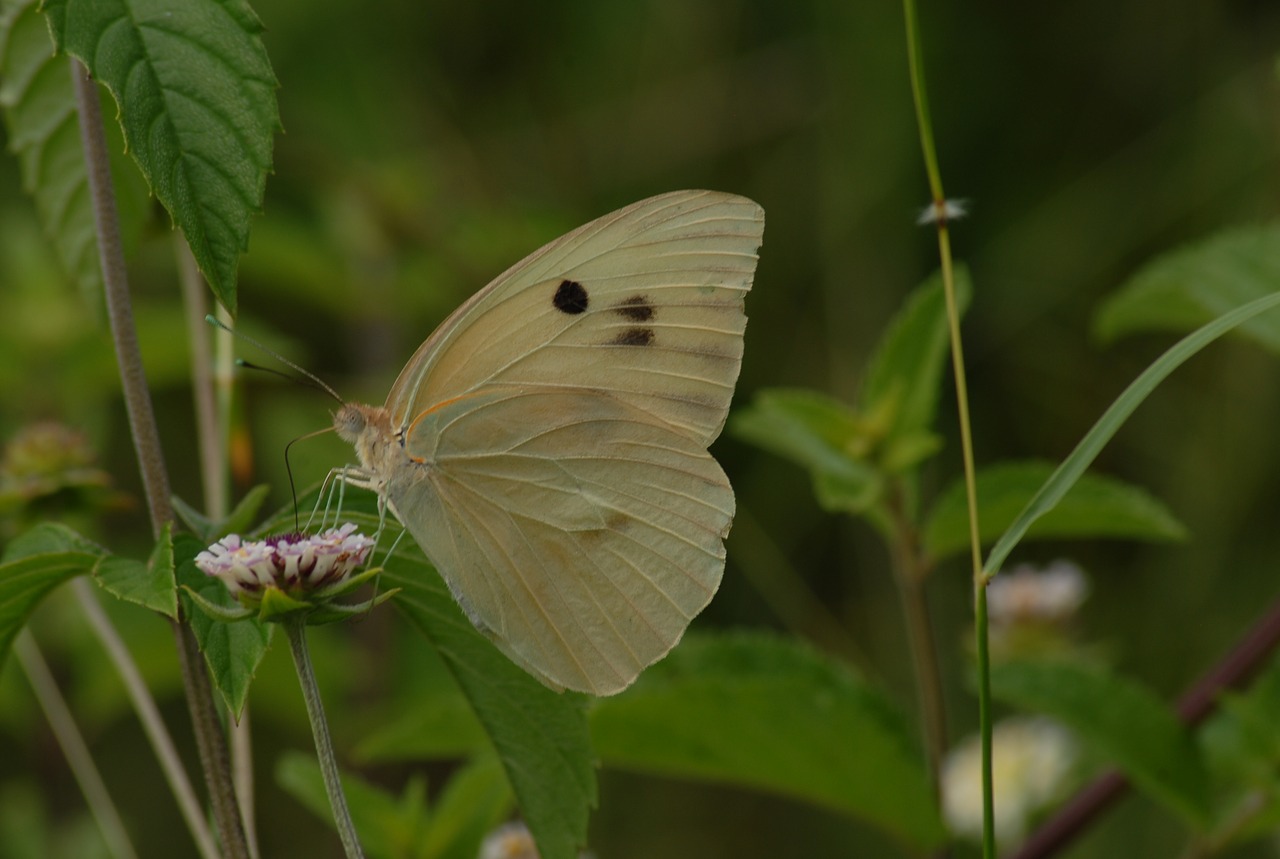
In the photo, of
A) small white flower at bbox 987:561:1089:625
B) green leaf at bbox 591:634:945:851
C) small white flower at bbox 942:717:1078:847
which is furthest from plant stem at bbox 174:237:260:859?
small white flower at bbox 987:561:1089:625

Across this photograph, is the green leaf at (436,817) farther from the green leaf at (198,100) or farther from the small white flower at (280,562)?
the green leaf at (198,100)

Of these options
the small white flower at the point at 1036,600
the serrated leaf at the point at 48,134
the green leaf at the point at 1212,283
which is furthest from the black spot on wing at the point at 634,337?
the small white flower at the point at 1036,600

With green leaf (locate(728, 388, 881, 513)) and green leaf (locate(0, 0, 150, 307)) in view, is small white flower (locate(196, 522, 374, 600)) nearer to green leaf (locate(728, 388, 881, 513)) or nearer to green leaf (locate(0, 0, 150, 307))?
green leaf (locate(0, 0, 150, 307))

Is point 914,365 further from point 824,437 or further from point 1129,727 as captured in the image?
point 1129,727

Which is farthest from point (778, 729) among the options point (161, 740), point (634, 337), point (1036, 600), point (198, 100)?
point (1036, 600)

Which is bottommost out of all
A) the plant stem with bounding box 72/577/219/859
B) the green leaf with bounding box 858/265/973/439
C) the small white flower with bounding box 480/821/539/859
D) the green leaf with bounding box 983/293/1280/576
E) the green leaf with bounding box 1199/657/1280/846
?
the small white flower with bounding box 480/821/539/859

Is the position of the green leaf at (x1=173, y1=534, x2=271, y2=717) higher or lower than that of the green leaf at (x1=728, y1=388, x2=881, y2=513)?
higher
